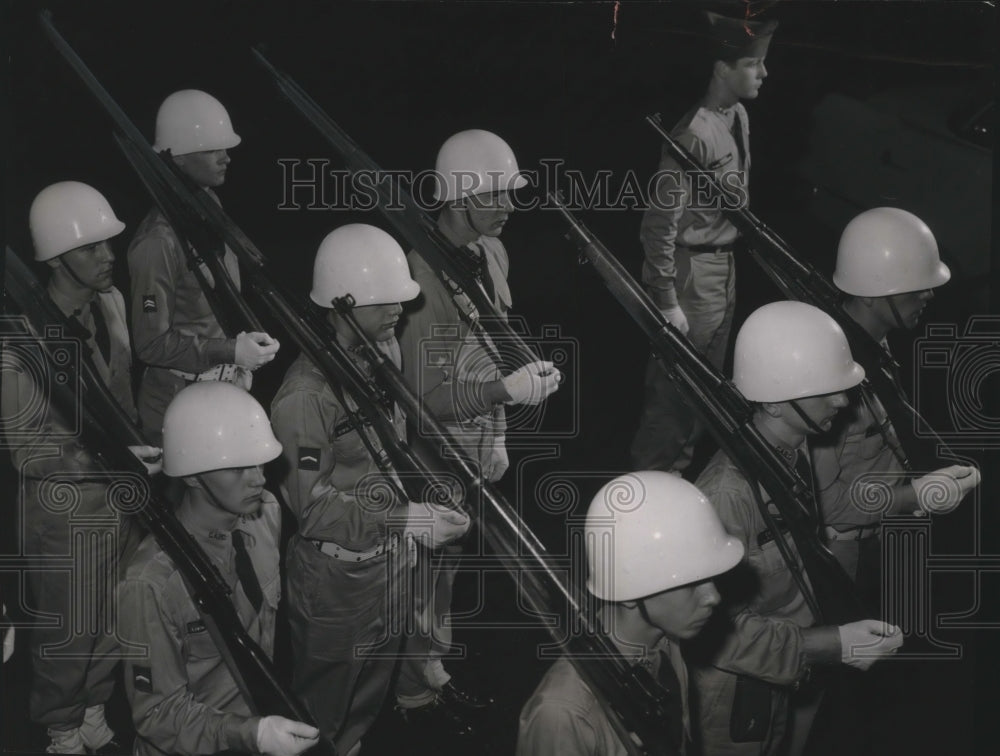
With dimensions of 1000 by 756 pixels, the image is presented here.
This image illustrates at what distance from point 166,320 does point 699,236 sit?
203 cm

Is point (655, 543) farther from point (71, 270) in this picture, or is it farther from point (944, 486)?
point (71, 270)

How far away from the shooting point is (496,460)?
437cm

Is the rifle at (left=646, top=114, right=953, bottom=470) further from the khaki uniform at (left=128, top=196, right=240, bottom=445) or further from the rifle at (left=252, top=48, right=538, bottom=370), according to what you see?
the khaki uniform at (left=128, top=196, right=240, bottom=445)

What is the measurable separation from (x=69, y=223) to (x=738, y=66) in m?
2.50

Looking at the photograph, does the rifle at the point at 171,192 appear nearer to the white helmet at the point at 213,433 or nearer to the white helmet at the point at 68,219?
the white helmet at the point at 68,219

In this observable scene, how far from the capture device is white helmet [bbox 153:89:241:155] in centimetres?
428

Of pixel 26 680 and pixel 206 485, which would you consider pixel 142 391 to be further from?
pixel 26 680

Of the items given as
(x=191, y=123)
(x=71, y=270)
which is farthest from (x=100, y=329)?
(x=191, y=123)

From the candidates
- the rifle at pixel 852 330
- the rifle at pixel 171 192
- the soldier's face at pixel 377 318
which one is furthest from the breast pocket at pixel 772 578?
the rifle at pixel 171 192

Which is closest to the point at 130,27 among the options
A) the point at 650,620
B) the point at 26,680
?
the point at 26,680

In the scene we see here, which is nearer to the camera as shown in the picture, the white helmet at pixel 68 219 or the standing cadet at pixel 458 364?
the white helmet at pixel 68 219

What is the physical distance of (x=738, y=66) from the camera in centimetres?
439

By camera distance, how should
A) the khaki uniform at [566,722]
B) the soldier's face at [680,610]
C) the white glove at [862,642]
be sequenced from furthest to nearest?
the white glove at [862,642], the soldier's face at [680,610], the khaki uniform at [566,722]

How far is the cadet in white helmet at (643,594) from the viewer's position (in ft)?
9.97
